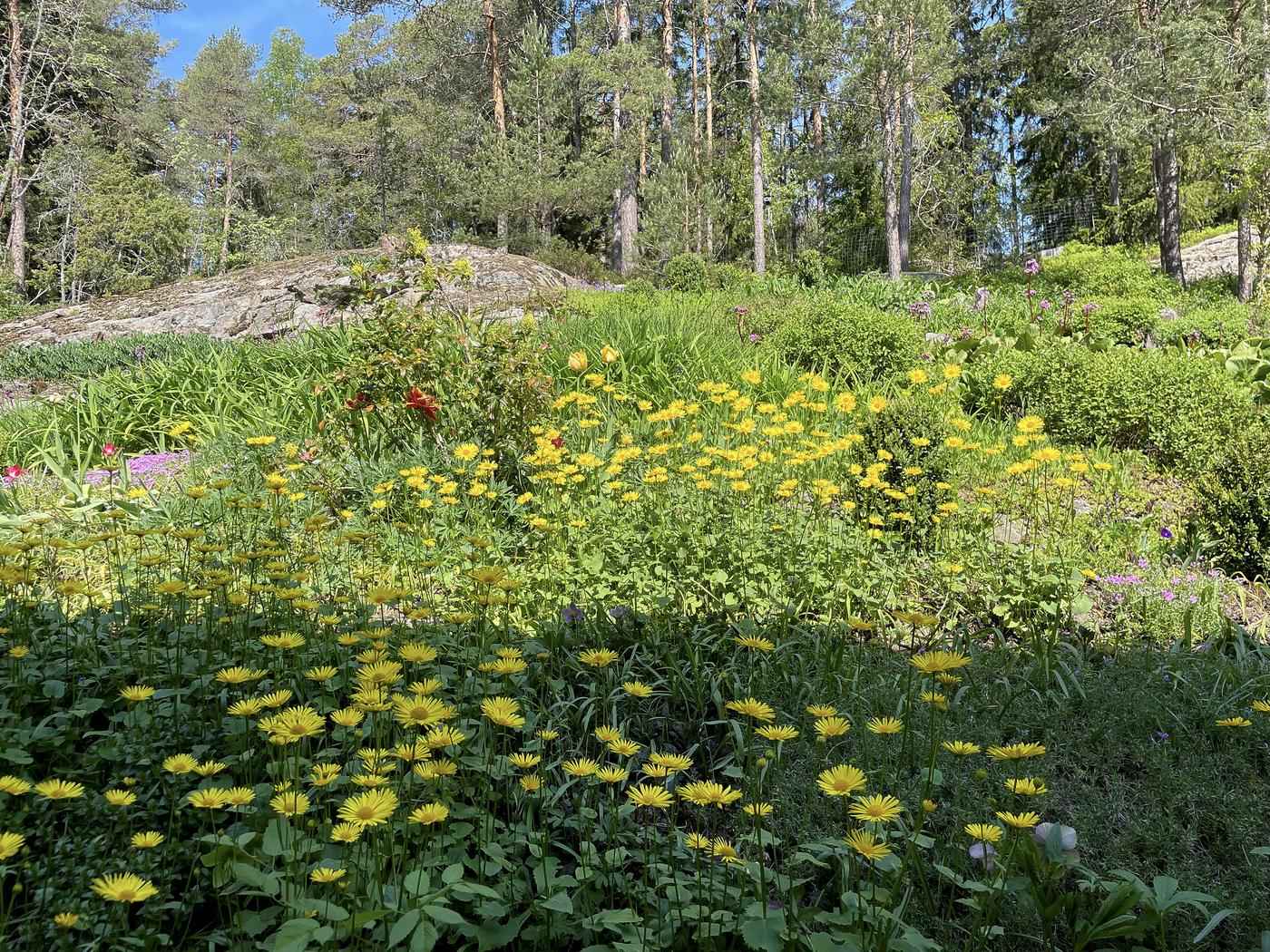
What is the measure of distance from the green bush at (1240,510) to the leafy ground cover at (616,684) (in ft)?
0.13

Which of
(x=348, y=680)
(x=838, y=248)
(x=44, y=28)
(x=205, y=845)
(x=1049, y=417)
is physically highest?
(x=44, y=28)

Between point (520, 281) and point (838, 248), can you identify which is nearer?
point (520, 281)

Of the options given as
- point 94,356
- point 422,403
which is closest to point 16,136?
point 94,356

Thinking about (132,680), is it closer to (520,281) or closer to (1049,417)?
(1049,417)

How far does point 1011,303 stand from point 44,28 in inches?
836

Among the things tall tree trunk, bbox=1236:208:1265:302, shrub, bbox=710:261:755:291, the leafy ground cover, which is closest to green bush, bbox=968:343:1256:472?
the leafy ground cover

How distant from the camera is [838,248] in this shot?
77.5 ft

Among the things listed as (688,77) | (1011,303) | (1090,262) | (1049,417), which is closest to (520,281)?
(1011,303)

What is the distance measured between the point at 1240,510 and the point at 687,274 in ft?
33.9

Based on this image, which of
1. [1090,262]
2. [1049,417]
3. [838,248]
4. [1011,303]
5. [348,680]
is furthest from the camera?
[838,248]

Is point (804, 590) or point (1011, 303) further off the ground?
point (1011, 303)

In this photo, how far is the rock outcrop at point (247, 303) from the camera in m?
8.29

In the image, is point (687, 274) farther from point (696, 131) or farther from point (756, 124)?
point (696, 131)

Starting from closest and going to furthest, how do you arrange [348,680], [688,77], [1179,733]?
[348,680], [1179,733], [688,77]
